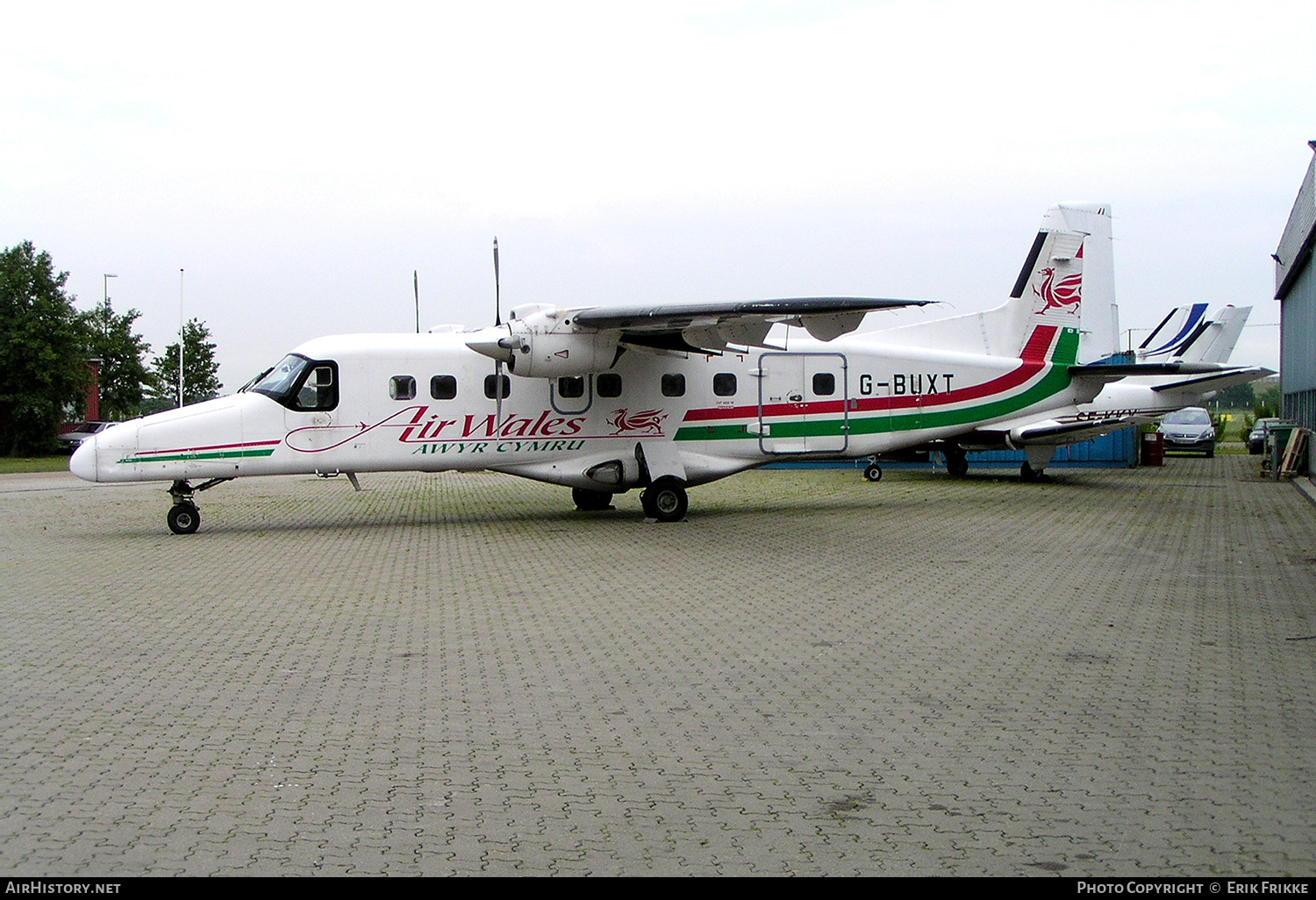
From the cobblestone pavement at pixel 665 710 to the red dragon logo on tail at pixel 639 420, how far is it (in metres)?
3.76

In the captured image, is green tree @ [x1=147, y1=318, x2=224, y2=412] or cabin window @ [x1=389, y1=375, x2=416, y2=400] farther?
green tree @ [x1=147, y1=318, x2=224, y2=412]

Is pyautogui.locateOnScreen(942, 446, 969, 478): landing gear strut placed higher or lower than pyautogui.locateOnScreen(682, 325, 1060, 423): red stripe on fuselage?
lower

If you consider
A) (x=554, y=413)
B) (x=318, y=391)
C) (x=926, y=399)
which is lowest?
(x=554, y=413)

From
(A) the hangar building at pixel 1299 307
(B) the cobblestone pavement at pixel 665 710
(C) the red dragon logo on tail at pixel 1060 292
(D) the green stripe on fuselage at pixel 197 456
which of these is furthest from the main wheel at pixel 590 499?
(A) the hangar building at pixel 1299 307

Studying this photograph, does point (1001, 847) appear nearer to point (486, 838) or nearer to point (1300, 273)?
point (486, 838)

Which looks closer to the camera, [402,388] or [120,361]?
[402,388]

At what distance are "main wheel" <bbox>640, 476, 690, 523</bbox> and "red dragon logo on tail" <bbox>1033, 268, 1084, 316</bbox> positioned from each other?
8.44 meters

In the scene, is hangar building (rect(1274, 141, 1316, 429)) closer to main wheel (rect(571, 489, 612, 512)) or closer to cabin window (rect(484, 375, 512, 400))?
main wheel (rect(571, 489, 612, 512))

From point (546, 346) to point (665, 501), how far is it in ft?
9.88

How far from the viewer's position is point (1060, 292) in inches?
819

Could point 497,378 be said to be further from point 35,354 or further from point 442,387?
point 35,354

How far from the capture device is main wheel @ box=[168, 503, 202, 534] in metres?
15.5

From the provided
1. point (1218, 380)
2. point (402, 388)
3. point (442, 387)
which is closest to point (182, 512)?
point (402, 388)

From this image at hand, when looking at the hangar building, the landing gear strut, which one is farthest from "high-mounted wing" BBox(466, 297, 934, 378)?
the hangar building
